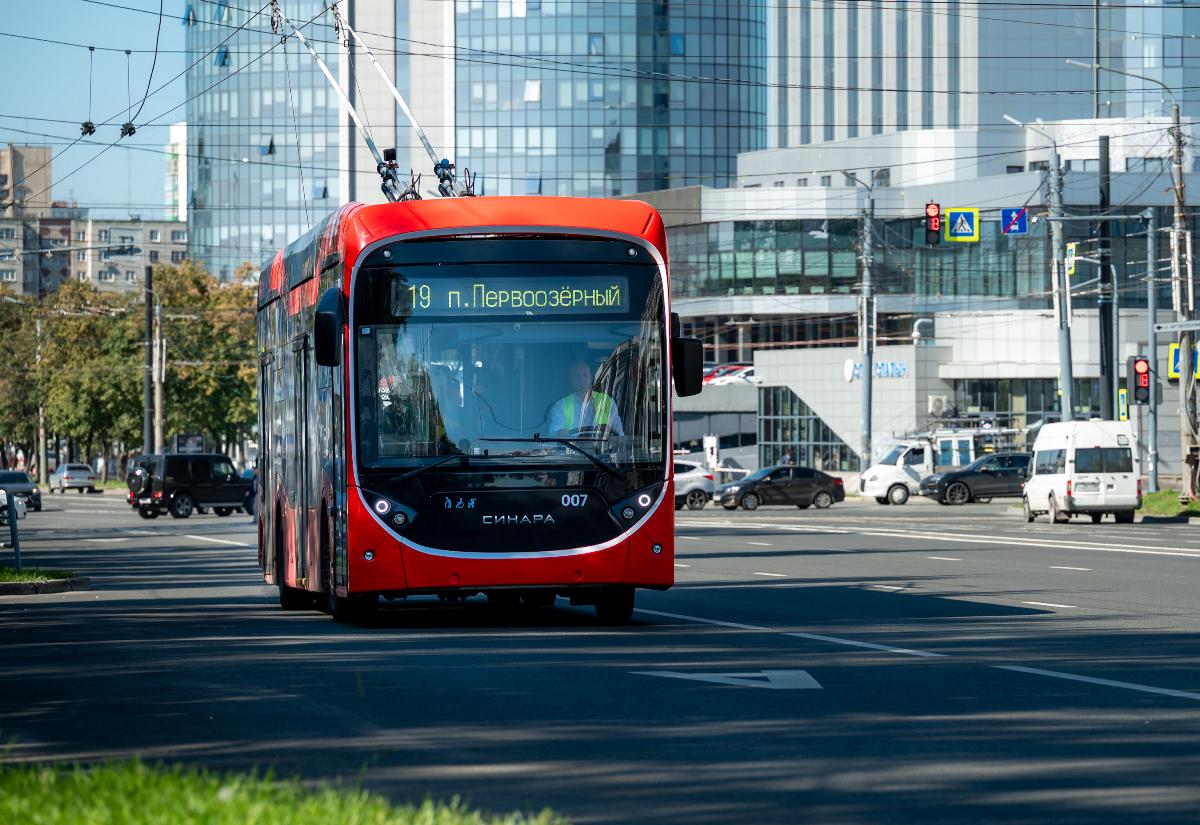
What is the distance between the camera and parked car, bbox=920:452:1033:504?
205ft

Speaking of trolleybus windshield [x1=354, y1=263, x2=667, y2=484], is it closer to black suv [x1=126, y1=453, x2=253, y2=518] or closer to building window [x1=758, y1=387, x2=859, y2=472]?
black suv [x1=126, y1=453, x2=253, y2=518]

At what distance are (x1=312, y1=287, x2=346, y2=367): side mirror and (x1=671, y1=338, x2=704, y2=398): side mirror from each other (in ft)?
8.71

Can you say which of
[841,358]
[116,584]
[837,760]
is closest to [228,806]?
[837,760]

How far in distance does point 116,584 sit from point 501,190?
10973cm

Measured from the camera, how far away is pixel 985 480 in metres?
62.8

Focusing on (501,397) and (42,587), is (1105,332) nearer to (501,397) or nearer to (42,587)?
(42,587)

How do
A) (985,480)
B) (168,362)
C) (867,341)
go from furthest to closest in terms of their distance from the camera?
(168,362) → (867,341) → (985,480)

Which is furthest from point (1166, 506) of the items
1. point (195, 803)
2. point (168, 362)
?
point (168, 362)

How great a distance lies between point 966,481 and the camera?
62.9 m

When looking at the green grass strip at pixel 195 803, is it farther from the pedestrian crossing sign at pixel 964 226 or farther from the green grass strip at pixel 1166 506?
the pedestrian crossing sign at pixel 964 226

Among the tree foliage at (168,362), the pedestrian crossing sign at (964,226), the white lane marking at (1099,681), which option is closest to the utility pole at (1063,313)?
the pedestrian crossing sign at (964,226)

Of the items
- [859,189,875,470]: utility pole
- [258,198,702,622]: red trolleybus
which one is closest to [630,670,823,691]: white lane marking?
[258,198,702,622]: red trolleybus

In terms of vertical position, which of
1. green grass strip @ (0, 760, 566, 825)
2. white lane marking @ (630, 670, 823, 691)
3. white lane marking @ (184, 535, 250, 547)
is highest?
green grass strip @ (0, 760, 566, 825)

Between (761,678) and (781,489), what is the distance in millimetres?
48242
